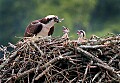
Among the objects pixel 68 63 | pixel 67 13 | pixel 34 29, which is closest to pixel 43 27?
pixel 34 29

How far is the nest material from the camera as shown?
26.2 ft

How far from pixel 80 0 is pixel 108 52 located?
114ft

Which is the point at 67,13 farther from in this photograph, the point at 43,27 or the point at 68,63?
the point at 68,63

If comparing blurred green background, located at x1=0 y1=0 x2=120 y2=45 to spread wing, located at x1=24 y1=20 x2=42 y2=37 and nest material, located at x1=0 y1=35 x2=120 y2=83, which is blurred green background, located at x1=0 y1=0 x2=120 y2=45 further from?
nest material, located at x1=0 y1=35 x2=120 y2=83

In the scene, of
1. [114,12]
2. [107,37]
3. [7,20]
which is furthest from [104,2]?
[107,37]

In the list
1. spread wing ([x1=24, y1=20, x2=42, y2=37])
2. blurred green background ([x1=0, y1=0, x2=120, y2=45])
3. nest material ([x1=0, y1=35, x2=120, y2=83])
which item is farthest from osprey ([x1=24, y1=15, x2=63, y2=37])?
blurred green background ([x1=0, y1=0, x2=120, y2=45])

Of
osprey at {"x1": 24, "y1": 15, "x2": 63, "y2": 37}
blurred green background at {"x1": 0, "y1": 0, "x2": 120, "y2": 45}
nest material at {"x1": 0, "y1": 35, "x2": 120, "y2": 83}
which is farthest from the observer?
blurred green background at {"x1": 0, "y1": 0, "x2": 120, "y2": 45}

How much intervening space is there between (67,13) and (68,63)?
33.5 metres

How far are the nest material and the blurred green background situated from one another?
93.2 feet

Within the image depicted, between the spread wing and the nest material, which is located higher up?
the spread wing

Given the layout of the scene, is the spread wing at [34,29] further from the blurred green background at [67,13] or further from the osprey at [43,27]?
the blurred green background at [67,13]

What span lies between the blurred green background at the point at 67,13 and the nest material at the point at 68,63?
28421mm

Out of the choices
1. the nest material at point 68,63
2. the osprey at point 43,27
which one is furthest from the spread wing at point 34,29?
the nest material at point 68,63

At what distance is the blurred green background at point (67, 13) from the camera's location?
127 ft
